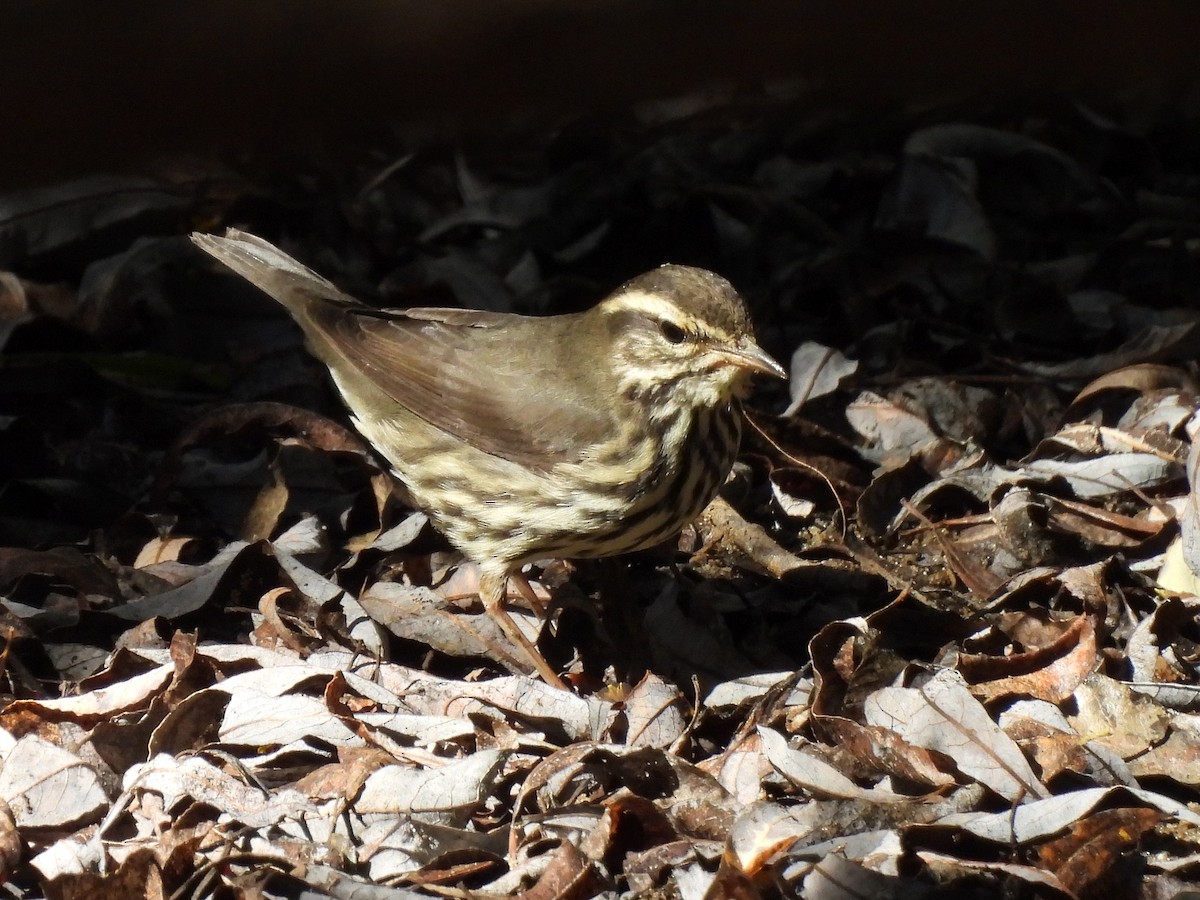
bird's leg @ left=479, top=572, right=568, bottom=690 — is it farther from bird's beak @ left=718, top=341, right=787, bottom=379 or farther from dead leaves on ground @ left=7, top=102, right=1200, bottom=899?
bird's beak @ left=718, top=341, right=787, bottom=379

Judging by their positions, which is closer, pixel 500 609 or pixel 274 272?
pixel 500 609

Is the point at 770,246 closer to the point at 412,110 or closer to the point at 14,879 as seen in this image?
the point at 412,110

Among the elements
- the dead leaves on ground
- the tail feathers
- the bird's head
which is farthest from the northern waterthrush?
the dead leaves on ground

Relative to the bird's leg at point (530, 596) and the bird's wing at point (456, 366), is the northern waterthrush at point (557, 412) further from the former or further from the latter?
the bird's leg at point (530, 596)

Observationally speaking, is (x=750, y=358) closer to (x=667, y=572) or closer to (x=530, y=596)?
(x=667, y=572)

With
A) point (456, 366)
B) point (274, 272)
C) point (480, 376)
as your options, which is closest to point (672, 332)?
point (480, 376)

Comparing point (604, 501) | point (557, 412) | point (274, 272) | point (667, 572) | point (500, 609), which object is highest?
point (274, 272)

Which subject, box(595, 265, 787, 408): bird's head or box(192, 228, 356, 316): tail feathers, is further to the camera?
box(192, 228, 356, 316): tail feathers

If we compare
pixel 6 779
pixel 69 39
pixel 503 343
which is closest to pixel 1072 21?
pixel 503 343
